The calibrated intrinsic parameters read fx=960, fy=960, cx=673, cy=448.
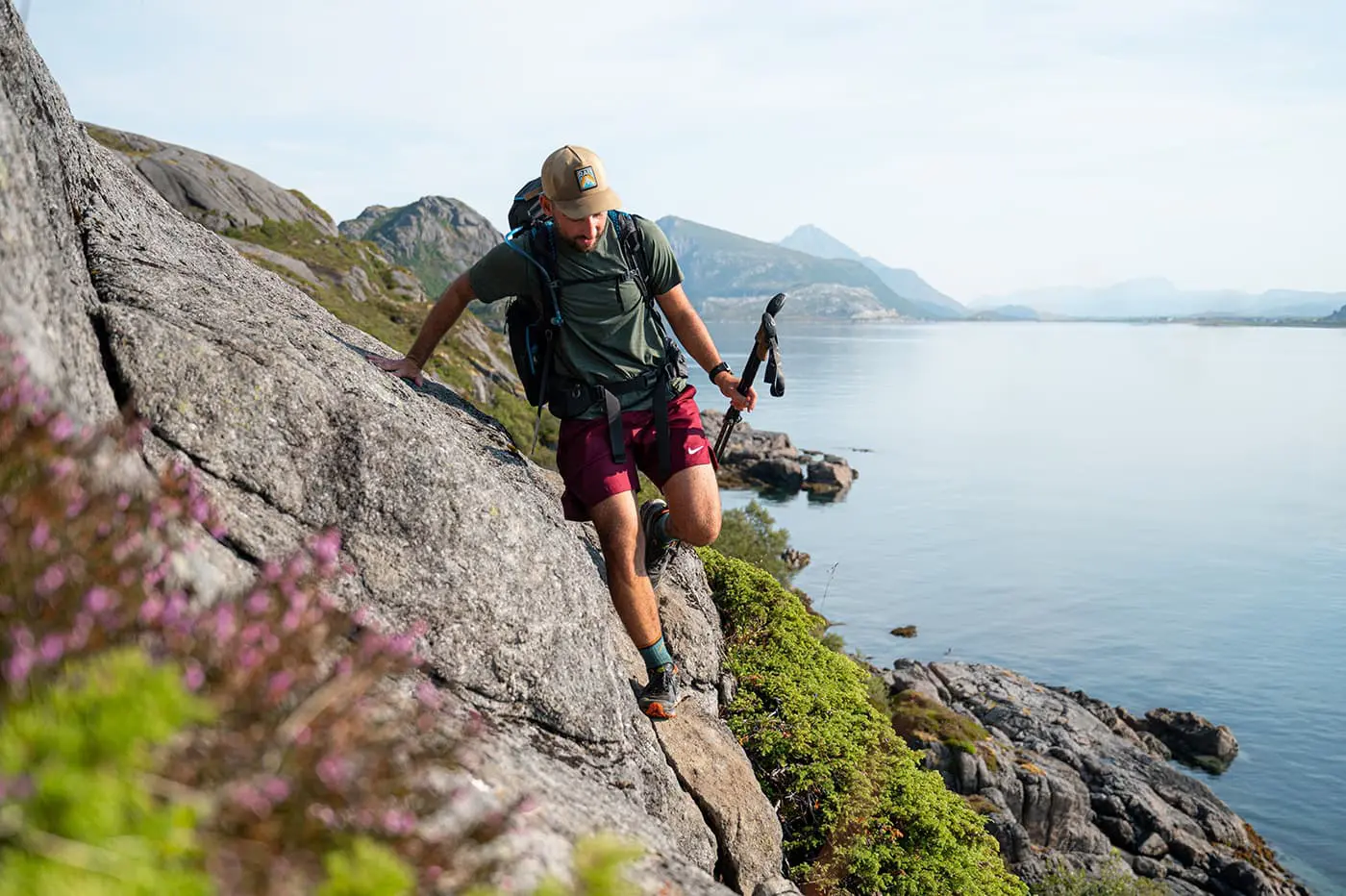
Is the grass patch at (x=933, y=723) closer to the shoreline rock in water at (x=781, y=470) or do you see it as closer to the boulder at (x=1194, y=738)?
the boulder at (x=1194, y=738)

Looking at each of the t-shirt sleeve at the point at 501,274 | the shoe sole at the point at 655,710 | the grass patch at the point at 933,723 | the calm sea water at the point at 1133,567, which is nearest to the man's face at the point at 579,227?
the t-shirt sleeve at the point at 501,274

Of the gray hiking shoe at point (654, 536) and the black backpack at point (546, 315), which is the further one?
the gray hiking shoe at point (654, 536)

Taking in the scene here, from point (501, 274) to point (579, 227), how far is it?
699mm

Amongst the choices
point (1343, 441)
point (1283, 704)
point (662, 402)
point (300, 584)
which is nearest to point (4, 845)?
point (300, 584)

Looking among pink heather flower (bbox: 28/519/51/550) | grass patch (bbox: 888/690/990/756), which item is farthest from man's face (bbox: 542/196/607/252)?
grass patch (bbox: 888/690/990/756)

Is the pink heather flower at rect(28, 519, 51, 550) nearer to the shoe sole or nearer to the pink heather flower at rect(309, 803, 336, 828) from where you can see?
the pink heather flower at rect(309, 803, 336, 828)

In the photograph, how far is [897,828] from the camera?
405 inches

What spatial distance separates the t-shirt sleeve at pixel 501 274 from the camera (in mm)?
6934

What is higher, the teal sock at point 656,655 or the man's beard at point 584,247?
the man's beard at point 584,247

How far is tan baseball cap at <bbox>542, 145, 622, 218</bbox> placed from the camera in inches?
253

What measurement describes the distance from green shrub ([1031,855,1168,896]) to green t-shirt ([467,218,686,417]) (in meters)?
17.0

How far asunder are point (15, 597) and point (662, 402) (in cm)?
545

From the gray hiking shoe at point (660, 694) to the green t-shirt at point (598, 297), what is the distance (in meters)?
2.07

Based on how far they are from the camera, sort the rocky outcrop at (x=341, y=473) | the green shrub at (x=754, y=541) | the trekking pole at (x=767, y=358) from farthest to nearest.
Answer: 1. the green shrub at (x=754, y=541)
2. the trekking pole at (x=767, y=358)
3. the rocky outcrop at (x=341, y=473)
